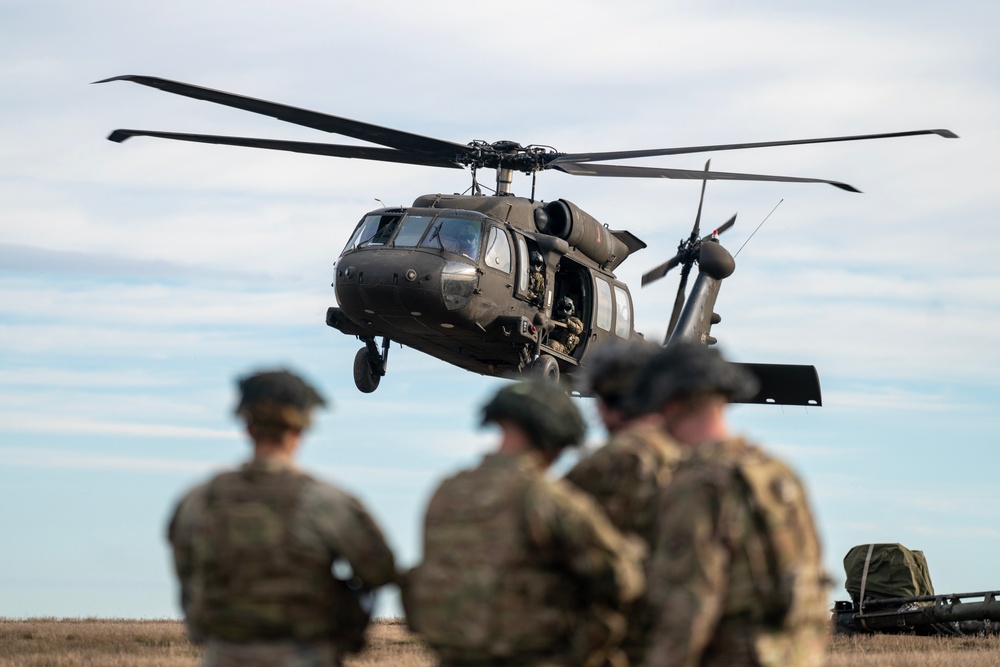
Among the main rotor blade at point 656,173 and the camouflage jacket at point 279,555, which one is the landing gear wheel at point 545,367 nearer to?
the main rotor blade at point 656,173

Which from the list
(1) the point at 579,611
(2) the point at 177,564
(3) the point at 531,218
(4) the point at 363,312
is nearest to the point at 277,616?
(2) the point at 177,564

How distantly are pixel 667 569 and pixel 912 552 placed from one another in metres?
16.3

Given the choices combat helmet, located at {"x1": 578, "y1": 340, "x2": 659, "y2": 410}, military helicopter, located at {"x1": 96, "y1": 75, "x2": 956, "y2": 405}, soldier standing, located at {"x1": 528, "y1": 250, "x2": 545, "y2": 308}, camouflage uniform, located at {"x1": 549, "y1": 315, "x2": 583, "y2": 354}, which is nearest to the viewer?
combat helmet, located at {"x1": 578, "y1": 340, "x2": 659, "y2": 410}

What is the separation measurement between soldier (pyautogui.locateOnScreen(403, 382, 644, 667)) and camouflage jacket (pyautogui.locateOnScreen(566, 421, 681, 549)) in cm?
23

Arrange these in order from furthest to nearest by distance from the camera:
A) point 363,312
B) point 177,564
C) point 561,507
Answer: point 363,312 → point 177,564 → point 561,507

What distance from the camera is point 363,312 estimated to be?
16688 mm

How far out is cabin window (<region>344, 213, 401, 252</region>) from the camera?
1688 centimetres

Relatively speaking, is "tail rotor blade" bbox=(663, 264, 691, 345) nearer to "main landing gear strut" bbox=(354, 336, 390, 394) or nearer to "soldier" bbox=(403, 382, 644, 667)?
"main landing gear strut" bbox=(354, 336, 390, 394)

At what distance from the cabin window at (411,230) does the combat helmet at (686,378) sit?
40.6ft

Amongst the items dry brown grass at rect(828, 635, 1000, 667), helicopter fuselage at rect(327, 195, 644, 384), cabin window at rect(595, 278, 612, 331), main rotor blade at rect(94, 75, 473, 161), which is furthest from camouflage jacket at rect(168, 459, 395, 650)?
cabin window at rect(595, 278, 612, 331)

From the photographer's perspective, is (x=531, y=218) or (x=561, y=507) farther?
(x=531, y=218)

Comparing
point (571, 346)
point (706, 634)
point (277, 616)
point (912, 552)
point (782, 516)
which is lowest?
point (912, 552)

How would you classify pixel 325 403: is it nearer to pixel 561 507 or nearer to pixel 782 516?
pixel 561 507

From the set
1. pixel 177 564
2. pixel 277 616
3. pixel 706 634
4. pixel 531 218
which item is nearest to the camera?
pixel 706 634
